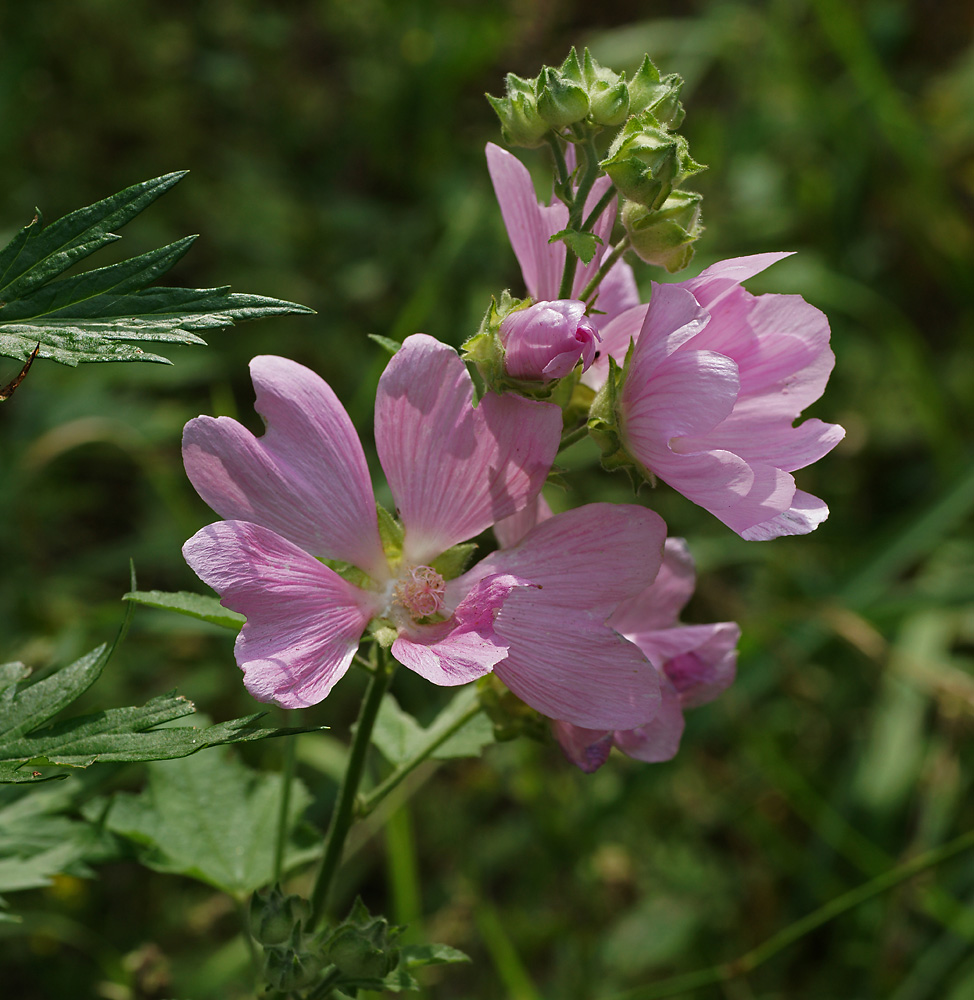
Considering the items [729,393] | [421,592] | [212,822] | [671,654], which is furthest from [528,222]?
[212,822]

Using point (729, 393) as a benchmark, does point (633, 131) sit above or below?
above

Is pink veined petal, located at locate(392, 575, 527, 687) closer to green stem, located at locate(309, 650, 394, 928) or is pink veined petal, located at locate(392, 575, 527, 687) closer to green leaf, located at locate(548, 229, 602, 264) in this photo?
green stem, located at locate(309, 650, 394, 928)

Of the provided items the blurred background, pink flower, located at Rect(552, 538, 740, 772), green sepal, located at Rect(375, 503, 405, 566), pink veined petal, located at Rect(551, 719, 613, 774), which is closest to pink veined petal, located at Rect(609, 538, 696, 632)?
pink flower, located at Rect(552, 538, 740, 772)

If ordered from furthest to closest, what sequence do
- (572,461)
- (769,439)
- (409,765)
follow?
(572,461) → (409,765) → (769,439)

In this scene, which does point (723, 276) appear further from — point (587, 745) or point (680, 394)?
point (587, 745)

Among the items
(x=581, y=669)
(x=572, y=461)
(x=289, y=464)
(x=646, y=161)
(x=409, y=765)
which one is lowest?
(x=572, y=461)

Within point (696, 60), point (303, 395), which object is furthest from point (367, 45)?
point (303, 395)

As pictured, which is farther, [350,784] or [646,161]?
[350,784]
